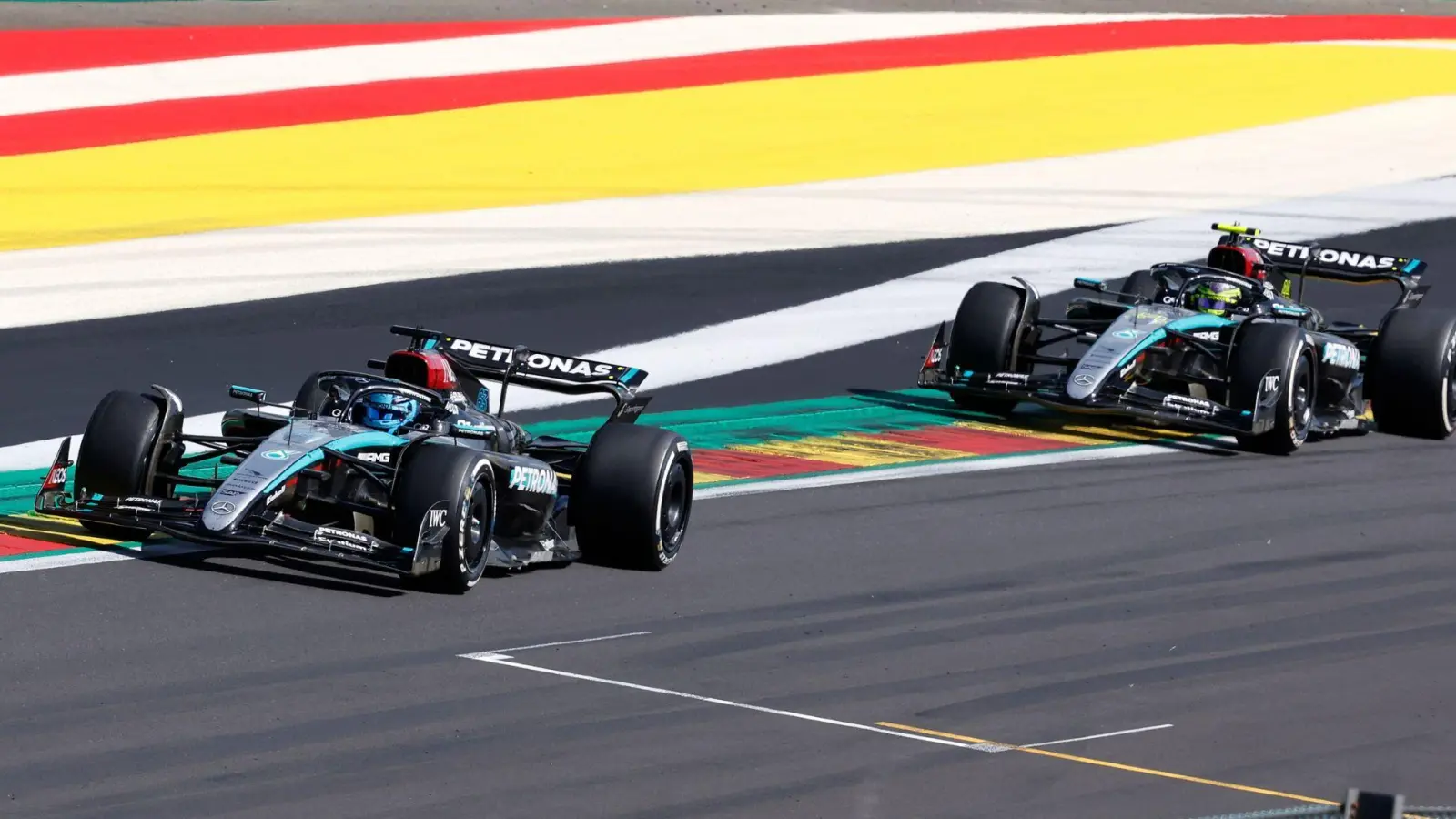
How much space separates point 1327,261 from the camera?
20.8 metres

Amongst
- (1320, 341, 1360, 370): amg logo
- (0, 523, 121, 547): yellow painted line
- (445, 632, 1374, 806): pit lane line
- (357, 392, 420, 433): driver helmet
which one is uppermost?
(1320, 341, 1360, 370): amg logo

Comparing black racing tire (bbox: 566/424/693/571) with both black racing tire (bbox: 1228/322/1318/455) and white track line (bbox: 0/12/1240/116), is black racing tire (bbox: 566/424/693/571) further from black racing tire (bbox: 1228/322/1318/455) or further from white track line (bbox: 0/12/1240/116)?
white track line (bbox: 0/12/1240/116)

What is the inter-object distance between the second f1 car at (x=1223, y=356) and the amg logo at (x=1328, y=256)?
0.02 meters

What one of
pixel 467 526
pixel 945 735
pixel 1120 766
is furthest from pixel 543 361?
pixel 1120 766

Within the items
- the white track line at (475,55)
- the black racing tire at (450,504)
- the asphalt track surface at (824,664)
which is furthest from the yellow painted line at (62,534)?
the white track line at (475,55)

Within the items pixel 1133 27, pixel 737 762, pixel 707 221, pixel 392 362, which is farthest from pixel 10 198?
pixel 1133 27

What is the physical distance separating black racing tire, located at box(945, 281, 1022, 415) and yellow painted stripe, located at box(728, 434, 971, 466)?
1155 mm

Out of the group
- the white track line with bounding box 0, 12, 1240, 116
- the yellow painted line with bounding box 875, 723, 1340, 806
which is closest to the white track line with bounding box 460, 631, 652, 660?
the yellow painted line with bounding box 875, 723, 1340, 806

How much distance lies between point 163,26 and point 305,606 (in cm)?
2466

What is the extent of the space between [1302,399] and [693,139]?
48.9ft

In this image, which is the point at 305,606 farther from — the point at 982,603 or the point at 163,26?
the point at 163,26

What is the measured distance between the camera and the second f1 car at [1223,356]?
720 inches

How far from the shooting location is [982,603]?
13.3 meters

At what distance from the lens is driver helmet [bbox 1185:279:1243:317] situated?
1962cm
